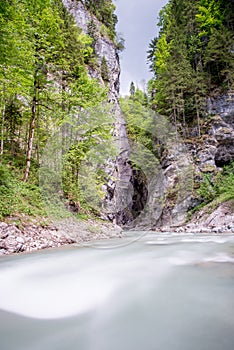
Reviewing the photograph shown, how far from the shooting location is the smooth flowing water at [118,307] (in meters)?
1.20

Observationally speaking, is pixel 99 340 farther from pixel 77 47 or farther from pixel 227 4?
pixel 227 4

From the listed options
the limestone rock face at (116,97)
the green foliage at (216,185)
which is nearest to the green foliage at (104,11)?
the limestone rock face at (116,97)

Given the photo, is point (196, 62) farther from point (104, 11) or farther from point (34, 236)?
point (34, 236)

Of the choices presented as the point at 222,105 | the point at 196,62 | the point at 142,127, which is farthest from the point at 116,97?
the point at 222,105

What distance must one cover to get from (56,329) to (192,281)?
1.39 meters

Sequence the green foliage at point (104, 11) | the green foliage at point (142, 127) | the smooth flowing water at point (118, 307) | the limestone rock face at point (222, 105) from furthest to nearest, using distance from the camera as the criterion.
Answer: the green foliage at point (104, 11) < the green foliage at point (142, 127) < the limestone rock face at point (222, 105) < the smooth flowing water at point (118, 307)

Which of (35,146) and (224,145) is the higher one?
(224,145)

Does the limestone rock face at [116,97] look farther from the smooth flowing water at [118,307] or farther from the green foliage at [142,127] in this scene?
the smooth flowing water at [118,307]

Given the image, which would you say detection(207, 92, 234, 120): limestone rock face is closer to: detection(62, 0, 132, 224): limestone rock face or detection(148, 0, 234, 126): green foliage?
detection(148, 0, 234, 126): green foliage

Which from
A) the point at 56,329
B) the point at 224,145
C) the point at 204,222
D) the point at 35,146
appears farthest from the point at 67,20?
the point at 56,329

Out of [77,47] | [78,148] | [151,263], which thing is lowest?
[151,263]

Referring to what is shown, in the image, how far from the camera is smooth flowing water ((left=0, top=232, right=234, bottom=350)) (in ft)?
3.94

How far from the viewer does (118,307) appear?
1680mm

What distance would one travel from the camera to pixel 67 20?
12.9 m
